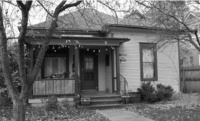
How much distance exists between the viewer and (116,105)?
9844 millimetres

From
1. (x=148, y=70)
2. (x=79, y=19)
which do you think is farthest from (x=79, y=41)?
(x=148, y=70)

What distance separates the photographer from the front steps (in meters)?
9.61

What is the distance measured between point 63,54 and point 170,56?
646 centimetres

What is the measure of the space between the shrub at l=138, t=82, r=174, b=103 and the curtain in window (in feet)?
3.63

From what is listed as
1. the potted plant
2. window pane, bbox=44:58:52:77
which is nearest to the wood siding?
the potted plant

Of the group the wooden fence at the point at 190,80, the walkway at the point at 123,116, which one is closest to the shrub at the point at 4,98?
the walkway at the point at 123,116

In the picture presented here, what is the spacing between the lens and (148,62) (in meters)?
12.2

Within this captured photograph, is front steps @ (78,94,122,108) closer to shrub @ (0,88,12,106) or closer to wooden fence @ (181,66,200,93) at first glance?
shrub @ (0,88,12,106)

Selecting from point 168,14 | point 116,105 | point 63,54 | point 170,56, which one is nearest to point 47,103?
point 116,105

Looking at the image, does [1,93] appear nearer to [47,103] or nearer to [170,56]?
[47,103]

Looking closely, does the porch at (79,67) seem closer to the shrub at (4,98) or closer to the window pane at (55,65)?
the window pane at (55,65)

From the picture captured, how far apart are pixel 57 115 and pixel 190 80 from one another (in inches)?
396

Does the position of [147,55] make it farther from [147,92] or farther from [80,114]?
[80,114]

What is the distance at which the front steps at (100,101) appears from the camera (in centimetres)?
961
